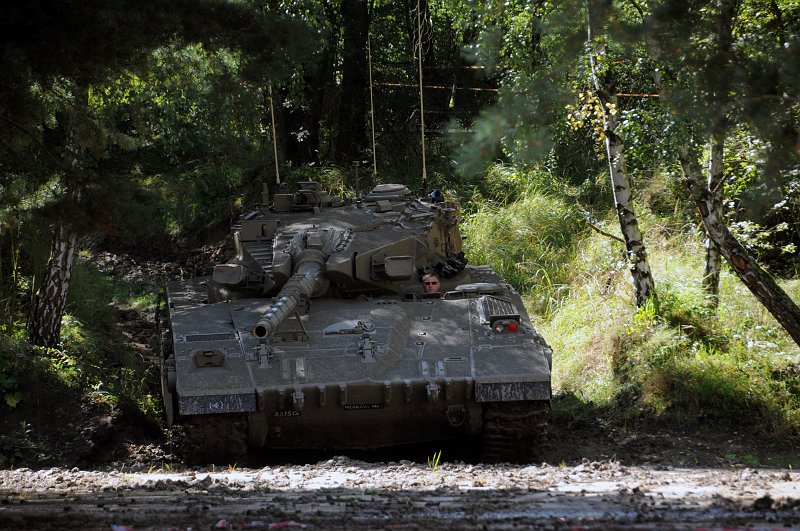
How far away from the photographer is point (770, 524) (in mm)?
4977

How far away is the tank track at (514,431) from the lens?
28.6ft

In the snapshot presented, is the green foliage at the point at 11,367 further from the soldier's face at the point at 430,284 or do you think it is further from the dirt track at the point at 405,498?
the soldier's face at the point at 430,284

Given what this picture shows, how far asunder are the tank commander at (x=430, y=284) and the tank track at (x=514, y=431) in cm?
202

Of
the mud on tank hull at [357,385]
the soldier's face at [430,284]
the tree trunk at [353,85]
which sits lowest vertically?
the mud on tank hull at [357,385]

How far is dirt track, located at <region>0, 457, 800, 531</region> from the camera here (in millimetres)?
5367

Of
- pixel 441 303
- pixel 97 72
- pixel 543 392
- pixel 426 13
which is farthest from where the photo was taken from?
pixel 426 13

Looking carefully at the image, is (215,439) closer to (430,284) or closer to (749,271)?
(430,284)

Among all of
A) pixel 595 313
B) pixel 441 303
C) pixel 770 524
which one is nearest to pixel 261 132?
pixel 595 313

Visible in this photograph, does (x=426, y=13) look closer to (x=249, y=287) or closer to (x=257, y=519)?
(x=249, y=287)

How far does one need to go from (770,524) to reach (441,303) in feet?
17.3

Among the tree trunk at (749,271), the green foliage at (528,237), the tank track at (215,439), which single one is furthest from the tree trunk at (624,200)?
the tank track at (215,439)

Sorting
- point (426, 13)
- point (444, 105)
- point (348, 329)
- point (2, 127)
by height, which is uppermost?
point (426, 13)

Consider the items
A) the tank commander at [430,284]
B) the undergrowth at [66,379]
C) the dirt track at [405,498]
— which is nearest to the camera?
the dirt track at [405,498]

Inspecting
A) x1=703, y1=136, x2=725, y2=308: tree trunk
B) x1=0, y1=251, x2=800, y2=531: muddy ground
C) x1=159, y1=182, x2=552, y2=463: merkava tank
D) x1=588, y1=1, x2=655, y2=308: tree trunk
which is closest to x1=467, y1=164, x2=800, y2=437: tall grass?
x1=703, y1=136, x2=725, y2=308: tree trunk
